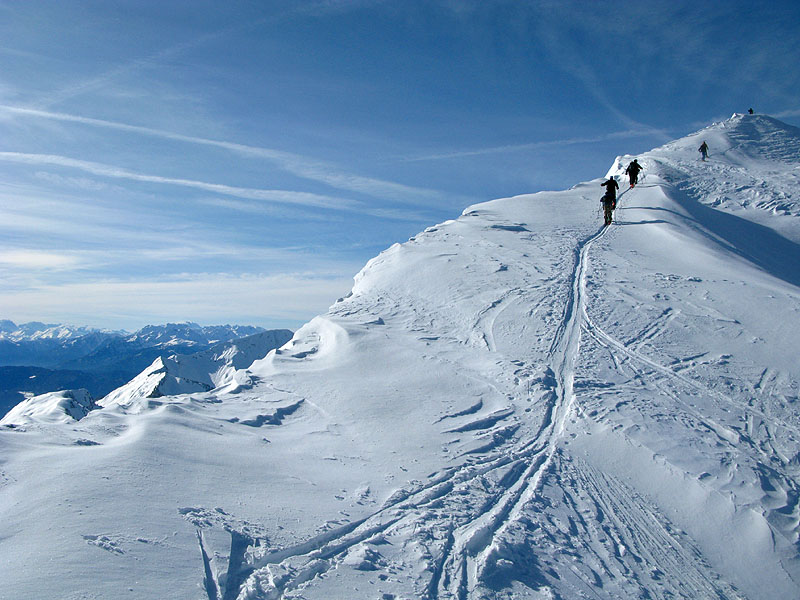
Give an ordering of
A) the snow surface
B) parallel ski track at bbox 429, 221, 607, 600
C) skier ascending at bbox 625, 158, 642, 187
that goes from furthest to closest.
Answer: skier ascending at bbox 625, 158, 642, 187 < parallel ski track at bbox 429, 221, 607, 600 < the snow surface

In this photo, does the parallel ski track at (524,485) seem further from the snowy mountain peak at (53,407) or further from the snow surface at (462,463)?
the snowy mountain peak at (53,407)

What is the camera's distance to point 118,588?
14.5ft

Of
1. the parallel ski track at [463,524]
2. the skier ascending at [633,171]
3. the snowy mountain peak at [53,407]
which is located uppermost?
the skier ascending at [633,171]

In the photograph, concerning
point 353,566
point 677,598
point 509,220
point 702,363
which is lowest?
point 677,598

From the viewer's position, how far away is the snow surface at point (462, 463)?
16.7 feet

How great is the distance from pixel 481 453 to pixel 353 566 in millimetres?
3123

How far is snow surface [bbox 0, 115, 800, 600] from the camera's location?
510 cm

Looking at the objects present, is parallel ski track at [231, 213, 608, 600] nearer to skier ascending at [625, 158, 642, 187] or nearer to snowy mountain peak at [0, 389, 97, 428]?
snowy mountain peak at [0, 389, 97, 428]

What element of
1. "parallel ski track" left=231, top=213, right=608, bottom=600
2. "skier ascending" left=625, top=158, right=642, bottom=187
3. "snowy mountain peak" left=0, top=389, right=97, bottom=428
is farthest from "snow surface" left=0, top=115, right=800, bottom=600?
"skier ascending" left=625, top=158, right=642, bottom=187

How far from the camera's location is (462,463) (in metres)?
7.35

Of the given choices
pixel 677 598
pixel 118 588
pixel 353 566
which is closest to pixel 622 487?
pixel 677 598

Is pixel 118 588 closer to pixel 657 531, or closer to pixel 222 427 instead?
pixel 222 427

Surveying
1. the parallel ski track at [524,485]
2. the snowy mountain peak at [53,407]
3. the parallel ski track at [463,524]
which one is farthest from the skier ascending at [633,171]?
the snowy mountain peak at [53,407]

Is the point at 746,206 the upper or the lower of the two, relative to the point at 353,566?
upper
